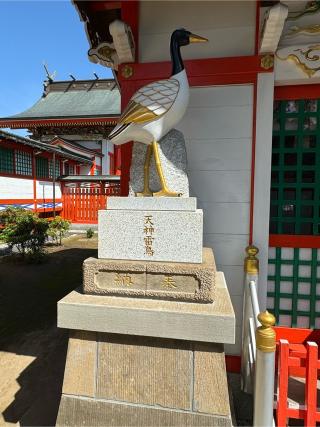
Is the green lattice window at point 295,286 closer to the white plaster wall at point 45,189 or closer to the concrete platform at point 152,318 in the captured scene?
the concrete platform at point 152,318

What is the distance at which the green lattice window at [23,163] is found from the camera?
12.7 meters

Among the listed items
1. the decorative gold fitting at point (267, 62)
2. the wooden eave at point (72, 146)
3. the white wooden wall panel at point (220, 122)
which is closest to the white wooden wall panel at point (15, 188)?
the wooden eave at point (72, 146)

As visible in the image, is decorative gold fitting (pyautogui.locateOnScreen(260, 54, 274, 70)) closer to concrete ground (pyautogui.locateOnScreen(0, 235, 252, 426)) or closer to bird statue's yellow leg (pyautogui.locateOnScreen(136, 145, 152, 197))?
bird statue's yellow leg (pyautogui.locateOnScreen(136, 145, 152, 197))

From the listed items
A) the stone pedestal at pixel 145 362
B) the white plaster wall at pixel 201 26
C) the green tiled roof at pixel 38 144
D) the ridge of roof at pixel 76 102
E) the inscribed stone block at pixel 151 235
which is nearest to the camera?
the stone pedestal at pixel 145 362

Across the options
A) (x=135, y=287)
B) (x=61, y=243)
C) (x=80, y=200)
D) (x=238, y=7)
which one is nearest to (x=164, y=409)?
(x=135, y=287)

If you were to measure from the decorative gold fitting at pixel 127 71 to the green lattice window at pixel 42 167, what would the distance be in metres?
12.2

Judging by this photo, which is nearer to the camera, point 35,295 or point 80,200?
point 35,295

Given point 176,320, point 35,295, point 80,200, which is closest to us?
point 176,320

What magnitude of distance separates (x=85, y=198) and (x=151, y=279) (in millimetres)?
13570

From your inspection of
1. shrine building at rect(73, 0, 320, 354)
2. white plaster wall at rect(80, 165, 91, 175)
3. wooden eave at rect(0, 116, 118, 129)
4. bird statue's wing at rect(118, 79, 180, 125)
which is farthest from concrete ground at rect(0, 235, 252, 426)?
white plaster wall at rect(80, 165, 91, 175)

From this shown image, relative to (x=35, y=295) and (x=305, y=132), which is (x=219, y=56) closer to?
(x=305, y=132)

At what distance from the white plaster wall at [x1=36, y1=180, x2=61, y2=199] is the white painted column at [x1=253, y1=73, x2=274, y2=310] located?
13055 millimetres

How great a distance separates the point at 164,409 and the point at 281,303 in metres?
2.11

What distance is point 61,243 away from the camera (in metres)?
12.2
